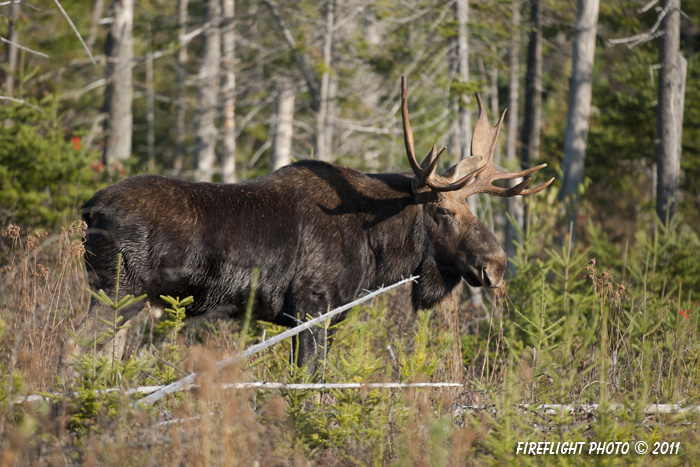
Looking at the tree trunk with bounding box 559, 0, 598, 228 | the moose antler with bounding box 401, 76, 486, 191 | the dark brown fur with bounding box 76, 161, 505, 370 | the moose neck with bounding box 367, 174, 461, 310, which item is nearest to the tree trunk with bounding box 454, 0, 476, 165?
the tree trunk with bounding box 559, 0, 598, 228

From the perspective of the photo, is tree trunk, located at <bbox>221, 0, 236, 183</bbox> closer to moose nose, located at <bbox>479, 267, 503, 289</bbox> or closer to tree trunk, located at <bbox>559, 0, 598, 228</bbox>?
tree trunk, located at <bbox>559, 0, 598, 228</bbox>

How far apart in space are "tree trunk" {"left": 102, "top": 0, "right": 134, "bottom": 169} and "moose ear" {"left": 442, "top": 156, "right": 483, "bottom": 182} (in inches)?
311

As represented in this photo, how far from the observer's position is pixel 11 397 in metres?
3.51

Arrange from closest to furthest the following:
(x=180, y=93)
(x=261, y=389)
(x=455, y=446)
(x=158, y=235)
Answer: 1. (x=455, y=446)
2. (x=261, y=389)
3. (x=158, y=235)
4. (x=180, y=93)

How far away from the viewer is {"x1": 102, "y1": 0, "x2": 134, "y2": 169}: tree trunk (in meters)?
12.0

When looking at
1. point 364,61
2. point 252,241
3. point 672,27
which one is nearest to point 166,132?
point 364,61

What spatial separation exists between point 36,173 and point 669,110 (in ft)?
27.9

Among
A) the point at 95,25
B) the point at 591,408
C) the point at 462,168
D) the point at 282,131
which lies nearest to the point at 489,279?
the point at 462,168

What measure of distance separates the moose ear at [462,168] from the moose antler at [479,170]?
3.0 inches

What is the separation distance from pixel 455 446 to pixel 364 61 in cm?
991

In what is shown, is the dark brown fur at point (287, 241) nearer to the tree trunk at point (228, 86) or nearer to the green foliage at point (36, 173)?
the green foliage at point (36, 173)

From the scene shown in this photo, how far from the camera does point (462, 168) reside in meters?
5.78

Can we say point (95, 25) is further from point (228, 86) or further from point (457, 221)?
point (457, 221)

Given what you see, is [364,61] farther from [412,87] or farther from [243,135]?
[243,135]
